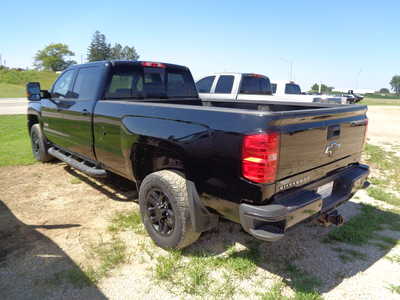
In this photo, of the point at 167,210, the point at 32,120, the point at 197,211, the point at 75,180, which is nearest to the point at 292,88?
the point at 32,120

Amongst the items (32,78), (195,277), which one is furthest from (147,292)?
(32,78)

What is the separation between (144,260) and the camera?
3012mm

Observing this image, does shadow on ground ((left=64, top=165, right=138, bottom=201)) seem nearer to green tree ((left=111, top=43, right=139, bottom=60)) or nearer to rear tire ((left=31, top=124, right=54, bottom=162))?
rear tire ((left=31, top=124, right=54, bottom=162))

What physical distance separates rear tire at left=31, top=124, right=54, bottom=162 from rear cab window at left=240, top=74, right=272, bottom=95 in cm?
567

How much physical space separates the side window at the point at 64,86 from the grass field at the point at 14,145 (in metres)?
1.89

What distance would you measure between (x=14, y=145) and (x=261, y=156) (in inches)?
306

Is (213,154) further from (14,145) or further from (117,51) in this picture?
(117,51)

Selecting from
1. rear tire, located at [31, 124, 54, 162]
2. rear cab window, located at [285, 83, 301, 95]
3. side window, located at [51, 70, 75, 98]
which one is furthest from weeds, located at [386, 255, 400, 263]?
rear cab window, located at [285, 83, 301, 95]

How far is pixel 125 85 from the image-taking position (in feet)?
13.8

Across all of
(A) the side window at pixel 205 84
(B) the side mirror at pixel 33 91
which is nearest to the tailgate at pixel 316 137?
(B) the side mirror at pixel 33 91

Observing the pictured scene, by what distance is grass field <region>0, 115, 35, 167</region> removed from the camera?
6.47 metres

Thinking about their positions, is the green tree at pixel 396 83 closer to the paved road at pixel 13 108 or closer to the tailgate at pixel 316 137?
the paved road at pixel 13 108

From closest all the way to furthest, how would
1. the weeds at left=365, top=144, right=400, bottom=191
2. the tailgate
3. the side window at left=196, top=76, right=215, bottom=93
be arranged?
the tailgate → the weeds at left=365, top=144, right=400, bottom=191 → the side window at left=196, top=76, right=215, bottom=93

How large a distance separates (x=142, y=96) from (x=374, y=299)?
11.6 feet
